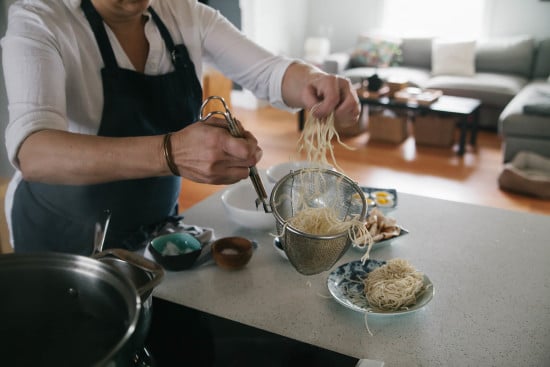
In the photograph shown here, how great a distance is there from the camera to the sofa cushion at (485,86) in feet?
18.2

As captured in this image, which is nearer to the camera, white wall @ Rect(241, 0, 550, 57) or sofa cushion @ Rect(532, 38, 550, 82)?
sofa cushion @ Rect(532, 38, 550, 82)

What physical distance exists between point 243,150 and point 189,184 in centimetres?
333

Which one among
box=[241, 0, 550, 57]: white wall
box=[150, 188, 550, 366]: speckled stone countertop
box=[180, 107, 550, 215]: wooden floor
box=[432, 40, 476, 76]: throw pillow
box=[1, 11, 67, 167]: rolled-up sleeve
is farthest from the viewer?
box=[241, 0, 550, 57]: white wall

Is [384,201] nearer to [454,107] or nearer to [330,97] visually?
[330,97]

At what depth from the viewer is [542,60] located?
19.7ft

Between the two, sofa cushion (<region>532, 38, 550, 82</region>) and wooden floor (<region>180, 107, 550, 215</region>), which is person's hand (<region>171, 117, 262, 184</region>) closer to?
wooden floor (<region>180, 107, 550, 215</region>)

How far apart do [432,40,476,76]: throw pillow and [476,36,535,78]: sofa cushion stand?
0.58ft

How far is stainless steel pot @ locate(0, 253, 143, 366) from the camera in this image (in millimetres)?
696

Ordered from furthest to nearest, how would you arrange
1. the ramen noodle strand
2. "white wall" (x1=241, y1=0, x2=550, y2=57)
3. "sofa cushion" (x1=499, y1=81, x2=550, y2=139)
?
1. "white wall" (x1=241, y1=0, x2=550, y2=57)
2. "sofa cushion" (x1=499, y1=81, x2=550, y2=139)
3. the ramen noodle strand

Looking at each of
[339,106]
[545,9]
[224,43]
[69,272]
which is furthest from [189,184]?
[545,9]

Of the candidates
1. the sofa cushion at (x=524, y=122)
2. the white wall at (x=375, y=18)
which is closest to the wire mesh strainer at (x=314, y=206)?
the sofa cushion at (x=524, y=122)

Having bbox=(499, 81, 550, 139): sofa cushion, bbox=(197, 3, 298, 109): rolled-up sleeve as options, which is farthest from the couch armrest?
bbox=(197, 3, 298, 109): rolled-up sleeve

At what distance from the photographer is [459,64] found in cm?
607

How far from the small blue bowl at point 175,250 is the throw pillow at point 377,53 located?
5576 millimetres
